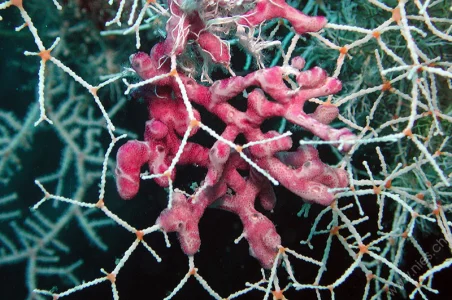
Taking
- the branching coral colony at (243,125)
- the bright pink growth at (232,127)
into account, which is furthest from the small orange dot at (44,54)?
the bright pink growth at (232,127)

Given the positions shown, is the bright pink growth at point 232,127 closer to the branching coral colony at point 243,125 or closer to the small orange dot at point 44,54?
the branching coral colony at point 243,125

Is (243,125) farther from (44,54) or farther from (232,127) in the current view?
(44,54)

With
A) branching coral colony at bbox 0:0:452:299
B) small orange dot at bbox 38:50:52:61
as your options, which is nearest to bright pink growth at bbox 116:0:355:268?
branching coral colony at bbox 0:0:452:299

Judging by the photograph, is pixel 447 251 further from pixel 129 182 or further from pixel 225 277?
pixel 129 182

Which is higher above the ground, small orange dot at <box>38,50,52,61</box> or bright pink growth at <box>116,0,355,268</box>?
small orange dot at <box>38,50,52,61</box>

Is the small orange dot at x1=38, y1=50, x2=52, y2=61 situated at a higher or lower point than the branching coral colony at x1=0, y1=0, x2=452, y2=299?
higher

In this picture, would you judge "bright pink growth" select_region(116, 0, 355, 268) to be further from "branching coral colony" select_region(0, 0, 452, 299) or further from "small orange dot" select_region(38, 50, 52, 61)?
"small orange dot" select_region(38, 50, 52, 61)
